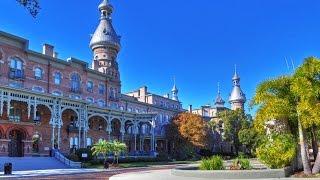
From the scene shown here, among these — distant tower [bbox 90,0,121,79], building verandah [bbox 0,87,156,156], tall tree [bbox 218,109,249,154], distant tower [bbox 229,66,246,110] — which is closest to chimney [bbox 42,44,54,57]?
building verandah [bbox 0,87,156,156]

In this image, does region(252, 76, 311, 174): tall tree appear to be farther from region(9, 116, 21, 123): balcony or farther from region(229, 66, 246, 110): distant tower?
region(229, 66, 246, 110): distant tower

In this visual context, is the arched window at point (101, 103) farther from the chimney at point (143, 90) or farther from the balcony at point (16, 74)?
the chimney at point (143, 90)

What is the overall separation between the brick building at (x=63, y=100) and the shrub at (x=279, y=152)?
3006cm

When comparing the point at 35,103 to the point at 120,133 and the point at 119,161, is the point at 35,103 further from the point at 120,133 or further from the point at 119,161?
the point at 120,133

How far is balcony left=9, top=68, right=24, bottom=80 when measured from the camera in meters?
52.1

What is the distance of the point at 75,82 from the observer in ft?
206

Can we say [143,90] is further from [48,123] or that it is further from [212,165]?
[212,165]

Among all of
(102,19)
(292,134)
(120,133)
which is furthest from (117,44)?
(292,134)

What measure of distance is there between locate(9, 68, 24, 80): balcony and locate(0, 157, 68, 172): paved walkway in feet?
38.3

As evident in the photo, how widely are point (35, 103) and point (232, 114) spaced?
150 feet

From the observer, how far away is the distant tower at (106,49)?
72438mm

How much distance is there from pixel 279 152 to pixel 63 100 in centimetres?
3398

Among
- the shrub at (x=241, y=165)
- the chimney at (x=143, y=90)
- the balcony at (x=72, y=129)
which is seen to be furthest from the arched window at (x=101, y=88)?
the shrub at (x=241, y=165)

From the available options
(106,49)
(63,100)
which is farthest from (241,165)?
(106,49)
